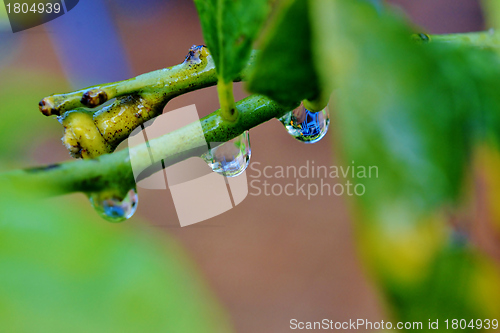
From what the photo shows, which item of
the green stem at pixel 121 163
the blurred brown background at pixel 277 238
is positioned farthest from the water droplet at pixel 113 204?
the blurred brown background at pixel 277 238

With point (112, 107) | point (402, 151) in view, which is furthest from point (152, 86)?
point (402, 151)

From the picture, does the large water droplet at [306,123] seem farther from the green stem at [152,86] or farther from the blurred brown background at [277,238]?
the blurred brown background at [277,238]

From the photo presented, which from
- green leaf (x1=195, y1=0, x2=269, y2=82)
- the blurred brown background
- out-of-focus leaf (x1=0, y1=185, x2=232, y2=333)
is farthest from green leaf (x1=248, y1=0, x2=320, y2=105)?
the blurred brown background

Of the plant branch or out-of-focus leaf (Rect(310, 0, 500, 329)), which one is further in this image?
the plant branch

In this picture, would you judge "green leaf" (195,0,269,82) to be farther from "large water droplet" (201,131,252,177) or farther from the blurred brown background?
the blurred brown background

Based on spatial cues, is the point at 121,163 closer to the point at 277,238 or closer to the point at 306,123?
the point at 306,123

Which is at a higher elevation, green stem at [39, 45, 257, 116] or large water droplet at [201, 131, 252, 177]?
green stem at [39, 45, 257, 116]
